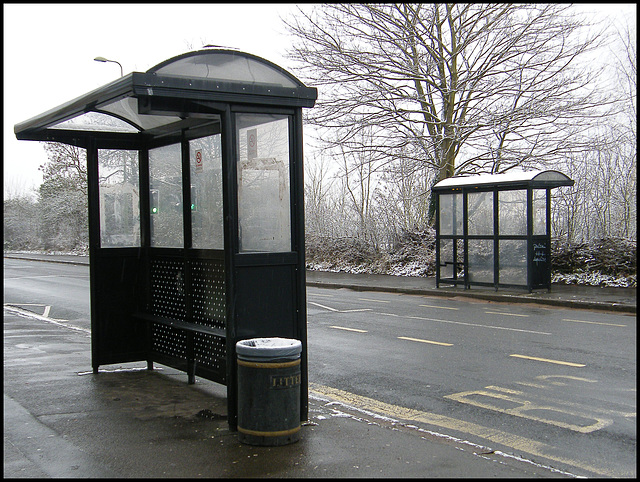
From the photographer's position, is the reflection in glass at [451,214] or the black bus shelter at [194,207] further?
the reflection in glass at [451,214]

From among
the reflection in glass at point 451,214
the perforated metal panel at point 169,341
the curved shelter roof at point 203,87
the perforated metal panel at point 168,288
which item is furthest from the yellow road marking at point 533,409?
the reflection in glass at point 451,214

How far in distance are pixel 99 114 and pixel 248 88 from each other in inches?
114

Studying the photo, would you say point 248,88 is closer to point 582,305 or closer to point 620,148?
point 582,305

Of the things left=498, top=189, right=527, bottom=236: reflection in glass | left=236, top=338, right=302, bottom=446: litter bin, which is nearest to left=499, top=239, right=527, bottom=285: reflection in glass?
left=498, top=189, right=527, bottom=236: reflection in glass

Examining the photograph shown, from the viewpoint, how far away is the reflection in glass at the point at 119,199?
802 cm

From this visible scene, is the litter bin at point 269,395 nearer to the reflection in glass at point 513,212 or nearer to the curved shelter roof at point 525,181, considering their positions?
the curved shelter roof at point 525,181

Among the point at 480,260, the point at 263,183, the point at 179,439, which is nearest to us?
the point at 179,439

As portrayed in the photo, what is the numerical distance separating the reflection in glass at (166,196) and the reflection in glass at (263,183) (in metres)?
1.83

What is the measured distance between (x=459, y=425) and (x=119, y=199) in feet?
15.7

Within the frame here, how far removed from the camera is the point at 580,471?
4.77m

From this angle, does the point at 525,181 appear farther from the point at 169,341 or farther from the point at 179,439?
the point at 179,439

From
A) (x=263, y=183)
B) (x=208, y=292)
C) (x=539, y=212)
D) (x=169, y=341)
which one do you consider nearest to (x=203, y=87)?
(x=263, y=183)

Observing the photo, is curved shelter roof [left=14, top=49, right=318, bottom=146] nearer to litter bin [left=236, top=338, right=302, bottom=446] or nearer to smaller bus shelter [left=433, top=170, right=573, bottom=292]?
litter bin [left=236, top=338, right=302, bottom=446]

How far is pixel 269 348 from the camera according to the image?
5234 mm
